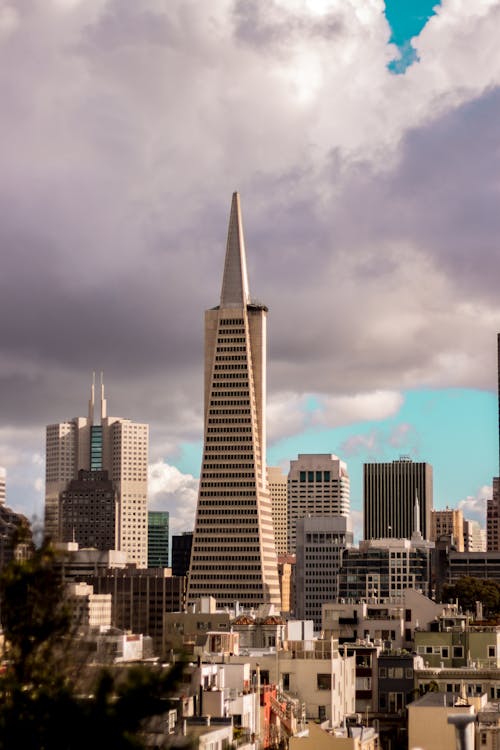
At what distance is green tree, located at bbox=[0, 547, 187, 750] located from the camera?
4831 cm

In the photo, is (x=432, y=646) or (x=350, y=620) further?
(x=350, y=620)

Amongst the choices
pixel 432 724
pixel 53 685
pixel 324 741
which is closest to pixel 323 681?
pixel 432 724

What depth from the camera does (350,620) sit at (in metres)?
181

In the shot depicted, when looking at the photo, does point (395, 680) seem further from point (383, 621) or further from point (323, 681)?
point (383, 621)

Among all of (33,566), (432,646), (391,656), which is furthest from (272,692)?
(33,566)

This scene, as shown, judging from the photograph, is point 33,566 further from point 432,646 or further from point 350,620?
point 350,620

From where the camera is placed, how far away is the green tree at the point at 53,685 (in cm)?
4831

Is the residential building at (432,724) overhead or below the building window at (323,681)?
below

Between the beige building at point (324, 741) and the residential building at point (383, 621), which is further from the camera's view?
the residential building at point (383, 621)

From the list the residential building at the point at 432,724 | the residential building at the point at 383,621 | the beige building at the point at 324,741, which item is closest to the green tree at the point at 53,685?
the beige building at the point at 324,741

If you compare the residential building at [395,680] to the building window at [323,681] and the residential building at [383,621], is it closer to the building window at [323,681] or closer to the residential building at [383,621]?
the building window at [323,681]

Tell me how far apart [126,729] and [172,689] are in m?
1.94

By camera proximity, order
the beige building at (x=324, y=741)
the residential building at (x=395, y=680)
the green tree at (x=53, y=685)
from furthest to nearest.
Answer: the residential building at (x=395, y=680) < the beige building at (x=324, y=741) < the green tree at (x=53, y=685)

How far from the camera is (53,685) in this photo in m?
51.5
